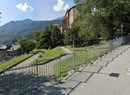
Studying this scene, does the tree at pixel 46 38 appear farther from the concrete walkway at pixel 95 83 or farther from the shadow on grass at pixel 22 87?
the shadow on grass at pixel 22 87

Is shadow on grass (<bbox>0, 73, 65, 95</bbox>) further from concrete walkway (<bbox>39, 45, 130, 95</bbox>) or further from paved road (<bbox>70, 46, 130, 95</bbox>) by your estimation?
paved road (<bbox>70, 46, 130, 95</bbox>)

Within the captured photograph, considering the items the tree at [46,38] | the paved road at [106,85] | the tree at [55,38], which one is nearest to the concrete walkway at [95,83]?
the paved road at [106,85]

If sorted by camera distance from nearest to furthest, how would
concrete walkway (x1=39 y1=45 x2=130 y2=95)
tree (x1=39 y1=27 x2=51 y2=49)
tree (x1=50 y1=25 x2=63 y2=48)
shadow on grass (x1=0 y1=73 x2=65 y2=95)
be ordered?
shadow on grass (x1=0 y1=73 x2=65 y2=95)
concrete walkway (x1=39 y1=45 x2=130 y2=95)
tree (x1=50 y1=25 x2=63 y2=48)
tree (x1=39 y1=27 x2=51 y2=49)

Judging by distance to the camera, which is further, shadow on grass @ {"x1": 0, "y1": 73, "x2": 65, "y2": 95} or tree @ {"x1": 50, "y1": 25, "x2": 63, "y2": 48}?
tree @ {"x1": 50, "y1": 25, "x2": 63, "y2": 48}

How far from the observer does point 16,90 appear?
10484 millimetres

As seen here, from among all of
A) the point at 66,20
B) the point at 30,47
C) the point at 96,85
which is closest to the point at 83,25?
the point at 96,85

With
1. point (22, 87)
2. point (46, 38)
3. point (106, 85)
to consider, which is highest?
point (46, 38)

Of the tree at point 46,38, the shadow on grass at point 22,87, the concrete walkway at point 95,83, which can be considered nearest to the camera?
the shadow on grass at point 22,87

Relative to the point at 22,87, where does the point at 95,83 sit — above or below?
below

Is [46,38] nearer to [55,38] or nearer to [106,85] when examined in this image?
[55,38]

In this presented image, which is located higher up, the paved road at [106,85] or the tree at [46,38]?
the tree at [46,38]

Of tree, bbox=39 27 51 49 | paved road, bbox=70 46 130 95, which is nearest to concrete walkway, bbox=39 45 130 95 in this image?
paved road, bbox=70 46 130 95

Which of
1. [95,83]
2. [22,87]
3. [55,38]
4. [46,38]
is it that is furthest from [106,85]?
[46,38]

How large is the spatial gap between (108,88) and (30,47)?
7134 cm
